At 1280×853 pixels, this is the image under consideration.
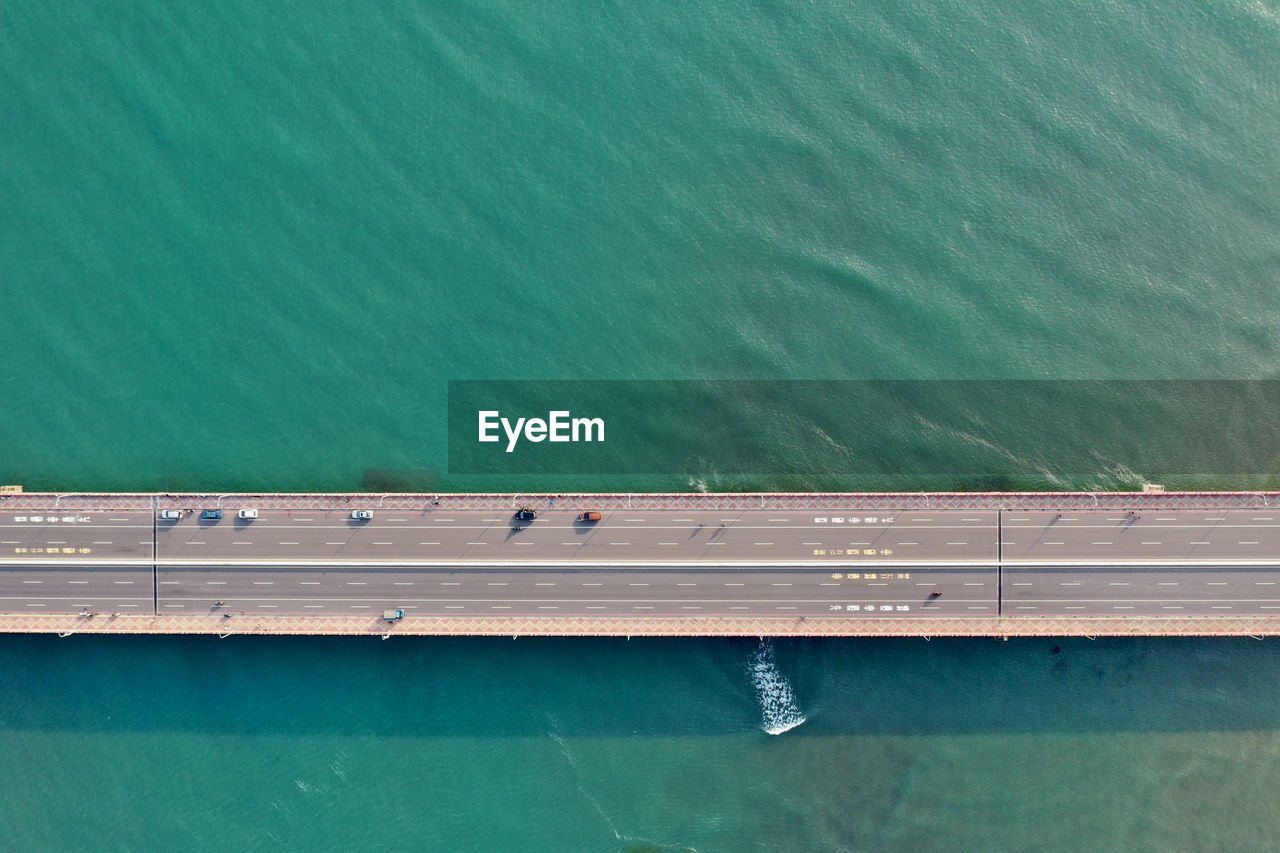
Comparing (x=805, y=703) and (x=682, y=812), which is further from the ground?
(x=805, y=703)

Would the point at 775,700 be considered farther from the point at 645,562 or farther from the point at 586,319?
the point at 586,319

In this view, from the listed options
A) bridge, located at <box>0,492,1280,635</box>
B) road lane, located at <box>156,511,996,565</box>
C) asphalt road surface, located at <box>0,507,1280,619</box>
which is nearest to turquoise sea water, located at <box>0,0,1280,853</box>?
bridge, located at <box>0,492,1280,635</box>

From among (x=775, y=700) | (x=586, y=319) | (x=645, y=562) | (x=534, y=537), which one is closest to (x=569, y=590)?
(x=534, y=537)

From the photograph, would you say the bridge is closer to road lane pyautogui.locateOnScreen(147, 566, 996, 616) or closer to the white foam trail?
road lane pyautogui.locateOnScreen(147, 566, 996, 616)

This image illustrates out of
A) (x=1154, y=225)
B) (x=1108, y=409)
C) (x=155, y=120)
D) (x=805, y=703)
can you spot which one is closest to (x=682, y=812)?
(x=805, y=703)

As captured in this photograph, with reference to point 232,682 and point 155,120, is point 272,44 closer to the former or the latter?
point 155,120

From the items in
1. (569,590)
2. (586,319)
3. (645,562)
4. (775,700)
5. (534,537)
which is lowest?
(775,700)
